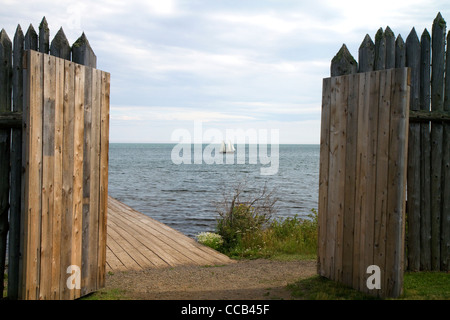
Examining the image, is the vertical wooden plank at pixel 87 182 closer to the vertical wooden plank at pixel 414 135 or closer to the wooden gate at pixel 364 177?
the wooden gate at pixel 364 177

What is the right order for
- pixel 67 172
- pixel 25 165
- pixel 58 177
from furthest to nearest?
1. pixel 67 172
2. pixel 58 177
3. pixel 25 165

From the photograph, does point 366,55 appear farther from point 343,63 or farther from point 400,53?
point 400,53

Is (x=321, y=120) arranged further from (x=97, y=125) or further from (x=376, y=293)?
(x=97, y=125)

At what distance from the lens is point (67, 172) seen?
16.4ft

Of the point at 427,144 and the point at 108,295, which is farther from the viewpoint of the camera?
the point at 427,144

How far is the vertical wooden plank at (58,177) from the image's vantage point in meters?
4.81

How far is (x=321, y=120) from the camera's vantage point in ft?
19.1

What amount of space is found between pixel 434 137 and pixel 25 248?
5.69 meters

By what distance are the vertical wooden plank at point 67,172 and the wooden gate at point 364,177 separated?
3.16 metres

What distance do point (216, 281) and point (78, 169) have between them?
8.85ft

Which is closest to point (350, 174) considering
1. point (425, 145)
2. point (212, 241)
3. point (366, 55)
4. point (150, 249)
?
point (366, 55)

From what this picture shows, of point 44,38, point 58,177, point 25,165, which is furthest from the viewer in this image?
point 44,38
